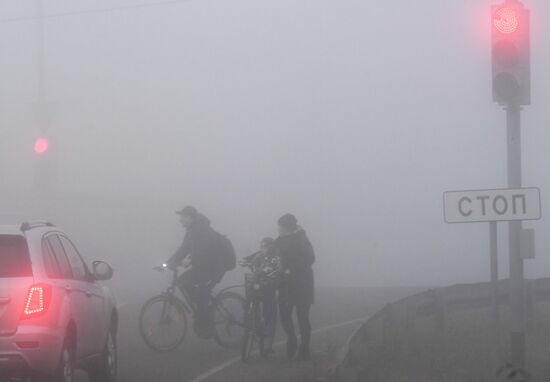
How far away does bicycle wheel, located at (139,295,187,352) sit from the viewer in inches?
599

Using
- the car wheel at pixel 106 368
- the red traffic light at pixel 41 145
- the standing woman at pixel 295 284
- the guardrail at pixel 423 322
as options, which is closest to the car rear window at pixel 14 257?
the car wheel at pixel 106 368

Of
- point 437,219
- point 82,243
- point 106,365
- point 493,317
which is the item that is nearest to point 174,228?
point 82,243

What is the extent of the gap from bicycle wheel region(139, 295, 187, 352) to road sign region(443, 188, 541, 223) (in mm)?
5099

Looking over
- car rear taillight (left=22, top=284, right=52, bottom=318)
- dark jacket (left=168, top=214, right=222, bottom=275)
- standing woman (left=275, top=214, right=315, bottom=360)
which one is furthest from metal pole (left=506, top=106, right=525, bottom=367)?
dark jacket (left=168, top=214, right=222, bottom=275)

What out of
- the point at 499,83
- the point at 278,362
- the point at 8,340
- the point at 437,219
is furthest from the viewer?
the point at 437,219

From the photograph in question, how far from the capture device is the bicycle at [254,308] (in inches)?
561

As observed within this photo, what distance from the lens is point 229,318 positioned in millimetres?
15727

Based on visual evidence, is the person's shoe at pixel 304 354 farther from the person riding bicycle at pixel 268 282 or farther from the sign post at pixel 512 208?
the sign post at pixel 512 208

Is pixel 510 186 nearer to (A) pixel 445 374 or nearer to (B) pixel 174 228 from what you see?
(A) pixel 445 374

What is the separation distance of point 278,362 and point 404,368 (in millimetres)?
2388

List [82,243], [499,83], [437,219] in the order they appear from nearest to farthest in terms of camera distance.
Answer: [499,83] → [82,243] → [437,219]

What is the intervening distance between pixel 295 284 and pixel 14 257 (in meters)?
5.10

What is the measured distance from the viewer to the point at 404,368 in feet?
40.0

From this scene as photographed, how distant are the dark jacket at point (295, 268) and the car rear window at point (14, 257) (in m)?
4.86
